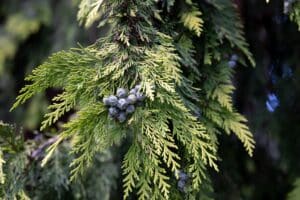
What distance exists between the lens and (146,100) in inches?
33.0

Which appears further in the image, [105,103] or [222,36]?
[222,36]

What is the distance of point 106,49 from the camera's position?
2.94 ft

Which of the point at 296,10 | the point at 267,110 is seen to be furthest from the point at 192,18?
the point at 267,110

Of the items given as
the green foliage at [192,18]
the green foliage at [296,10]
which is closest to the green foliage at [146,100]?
the green foliage at [192,18]

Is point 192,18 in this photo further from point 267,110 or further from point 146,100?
point 267,110

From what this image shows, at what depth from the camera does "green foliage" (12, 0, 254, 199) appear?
0.83 meters

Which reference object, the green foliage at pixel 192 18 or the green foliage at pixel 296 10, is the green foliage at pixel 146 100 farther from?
the green foliage at pixel 296 10

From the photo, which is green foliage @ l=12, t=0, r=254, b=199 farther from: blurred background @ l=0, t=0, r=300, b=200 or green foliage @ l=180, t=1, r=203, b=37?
blurred background @ l=0, t=0, r=300, b=200

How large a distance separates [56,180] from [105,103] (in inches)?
18.9

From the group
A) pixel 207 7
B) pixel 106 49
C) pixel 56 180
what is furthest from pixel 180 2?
pixel 56 180

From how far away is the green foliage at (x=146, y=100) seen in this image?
83cm

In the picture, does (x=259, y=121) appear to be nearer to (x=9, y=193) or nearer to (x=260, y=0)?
(x=260, y=0)

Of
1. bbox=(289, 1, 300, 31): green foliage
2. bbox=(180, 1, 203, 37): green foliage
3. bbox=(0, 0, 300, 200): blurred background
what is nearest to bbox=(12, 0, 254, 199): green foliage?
bbox=(180, 1, 203, 37): green foliage

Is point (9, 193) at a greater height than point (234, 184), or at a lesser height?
lesser
